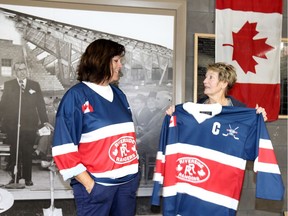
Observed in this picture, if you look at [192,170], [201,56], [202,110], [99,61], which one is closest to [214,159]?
[192,170]

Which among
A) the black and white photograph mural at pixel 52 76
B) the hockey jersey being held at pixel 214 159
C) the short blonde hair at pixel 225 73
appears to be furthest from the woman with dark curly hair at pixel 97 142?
the black and white photograph mural at pixel 52 76

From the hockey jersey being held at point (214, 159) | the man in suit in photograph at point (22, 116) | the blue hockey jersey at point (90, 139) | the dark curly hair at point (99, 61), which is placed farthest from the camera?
the man in suit in photograph at point (22, 116)

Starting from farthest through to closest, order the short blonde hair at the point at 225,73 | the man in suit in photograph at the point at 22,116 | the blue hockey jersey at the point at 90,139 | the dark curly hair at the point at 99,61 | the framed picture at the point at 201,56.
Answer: the framed picture at the point at 201,56 → the man in suit in photograph at the point at 22,116 → the short blonde hair at the point at 225,73 → the dark curly hair at the point at 99,61 → the blue hockey jersey at the point at 90,139

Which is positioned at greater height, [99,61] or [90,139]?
[99,61]

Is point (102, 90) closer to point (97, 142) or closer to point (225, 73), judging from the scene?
point (97, 142)

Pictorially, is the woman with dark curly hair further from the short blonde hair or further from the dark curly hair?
the short blonde hair

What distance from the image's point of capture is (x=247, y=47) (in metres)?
3.03

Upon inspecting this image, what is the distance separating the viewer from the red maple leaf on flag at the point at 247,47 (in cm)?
301

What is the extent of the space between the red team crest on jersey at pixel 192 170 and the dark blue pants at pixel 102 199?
0.34 metres

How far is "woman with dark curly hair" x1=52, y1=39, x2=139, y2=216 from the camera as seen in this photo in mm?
1838

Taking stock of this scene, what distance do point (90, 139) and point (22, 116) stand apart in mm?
1088

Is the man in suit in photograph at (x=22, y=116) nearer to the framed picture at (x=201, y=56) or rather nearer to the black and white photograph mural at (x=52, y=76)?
the black and white photograph mural at (x=52, y=76)

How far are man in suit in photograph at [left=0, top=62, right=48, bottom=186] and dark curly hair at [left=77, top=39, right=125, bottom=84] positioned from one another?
952 mm

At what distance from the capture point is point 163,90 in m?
2.96
